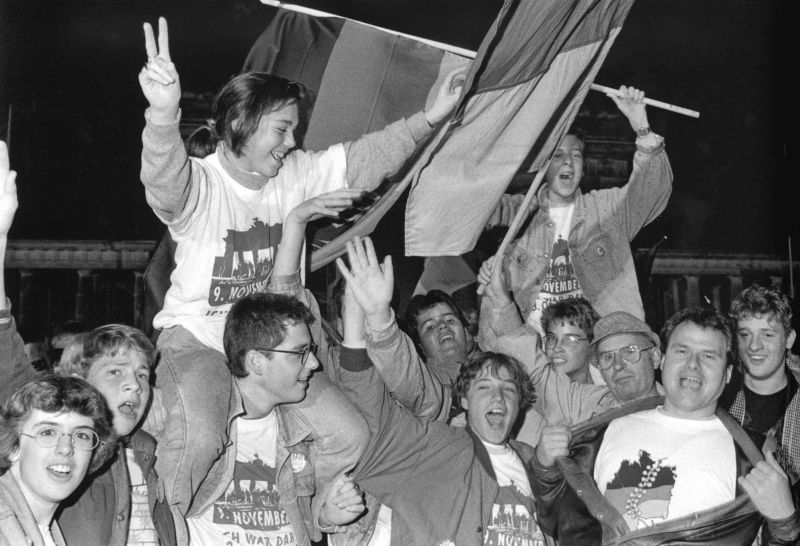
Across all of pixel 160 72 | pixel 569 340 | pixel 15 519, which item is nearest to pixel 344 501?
pixel 15 519

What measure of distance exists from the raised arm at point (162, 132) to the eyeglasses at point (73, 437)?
0.91m

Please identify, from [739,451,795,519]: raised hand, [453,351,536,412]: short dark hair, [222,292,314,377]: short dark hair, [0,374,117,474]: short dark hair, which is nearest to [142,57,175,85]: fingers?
[222,292,314,377]: short dark hair

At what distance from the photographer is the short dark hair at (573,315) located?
5.09m

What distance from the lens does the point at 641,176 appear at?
18.8 feet

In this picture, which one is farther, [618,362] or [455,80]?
[455,80]

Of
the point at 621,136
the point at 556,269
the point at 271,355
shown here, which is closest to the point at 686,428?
the point at 271,355

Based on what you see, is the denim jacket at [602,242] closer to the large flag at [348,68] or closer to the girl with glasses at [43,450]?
the large flag at [348,68]

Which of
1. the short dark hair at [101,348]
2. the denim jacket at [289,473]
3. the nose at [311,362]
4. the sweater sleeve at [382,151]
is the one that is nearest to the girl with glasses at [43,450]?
the short dark hair at [101,348]

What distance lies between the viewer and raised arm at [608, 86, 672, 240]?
218 inches

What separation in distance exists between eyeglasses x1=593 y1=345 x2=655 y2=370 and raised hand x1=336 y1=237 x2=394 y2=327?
3.51ft

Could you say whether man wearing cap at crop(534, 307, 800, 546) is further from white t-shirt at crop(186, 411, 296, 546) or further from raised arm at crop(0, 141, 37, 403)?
raised arm at crop(0, 141, 37, 403)

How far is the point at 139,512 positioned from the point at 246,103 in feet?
4.95

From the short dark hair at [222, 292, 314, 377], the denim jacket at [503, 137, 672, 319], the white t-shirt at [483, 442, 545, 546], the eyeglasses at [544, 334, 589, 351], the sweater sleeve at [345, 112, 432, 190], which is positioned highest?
the sweater sleeve at [345, 112, 432, 190]

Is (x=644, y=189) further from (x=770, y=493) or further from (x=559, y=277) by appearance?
(x=770, y=493)
